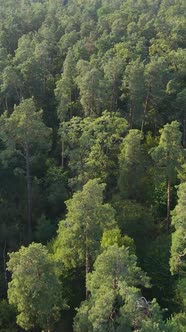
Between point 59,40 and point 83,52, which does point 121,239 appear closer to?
point 83,52

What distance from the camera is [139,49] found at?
60844mm

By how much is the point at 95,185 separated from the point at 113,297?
26.1ft

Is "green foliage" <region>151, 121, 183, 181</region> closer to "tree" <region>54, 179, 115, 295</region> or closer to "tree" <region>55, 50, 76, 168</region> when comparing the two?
"tree" <region>54, 179, 115, 295</region>

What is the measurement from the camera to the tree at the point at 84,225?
2797 cm

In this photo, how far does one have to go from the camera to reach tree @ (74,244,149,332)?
21.8 m

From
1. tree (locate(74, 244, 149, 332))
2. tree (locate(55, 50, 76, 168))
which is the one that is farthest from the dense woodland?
tree (locate(55, 50, 76, 168))

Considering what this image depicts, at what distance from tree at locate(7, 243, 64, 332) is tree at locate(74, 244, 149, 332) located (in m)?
2.08

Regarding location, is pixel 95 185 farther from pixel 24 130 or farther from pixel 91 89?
pixel 91 89

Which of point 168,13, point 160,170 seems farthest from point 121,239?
point 168,13

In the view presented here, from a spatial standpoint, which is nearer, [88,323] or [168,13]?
[88,323]

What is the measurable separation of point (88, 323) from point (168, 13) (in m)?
68.0

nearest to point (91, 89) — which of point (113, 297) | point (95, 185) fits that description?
point (95, 185)

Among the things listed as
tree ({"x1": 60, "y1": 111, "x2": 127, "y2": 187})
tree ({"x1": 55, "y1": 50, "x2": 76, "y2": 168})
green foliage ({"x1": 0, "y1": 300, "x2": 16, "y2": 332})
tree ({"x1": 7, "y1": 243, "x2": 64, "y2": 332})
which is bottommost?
green foliage ({"x1": 0, "y1": 300, "x2": 16, "y2": 332})

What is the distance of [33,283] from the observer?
2480 centimetres
